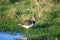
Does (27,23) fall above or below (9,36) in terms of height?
above

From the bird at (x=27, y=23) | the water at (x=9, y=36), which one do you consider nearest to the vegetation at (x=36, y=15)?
the bird at (x=27, y=23)

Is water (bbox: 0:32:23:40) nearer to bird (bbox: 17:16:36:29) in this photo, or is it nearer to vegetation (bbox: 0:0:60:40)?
vegetation (bbox: 0:0:60:40)

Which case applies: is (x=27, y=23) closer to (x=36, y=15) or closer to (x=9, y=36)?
(x=9, y=36)

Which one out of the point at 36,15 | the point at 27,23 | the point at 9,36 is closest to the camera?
the point at 9,36

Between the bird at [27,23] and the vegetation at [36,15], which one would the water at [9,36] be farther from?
the bird at [27,23]

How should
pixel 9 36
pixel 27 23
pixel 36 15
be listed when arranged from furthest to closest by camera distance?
pixel 36 15 < pixel 27 23 < pixel 9 36

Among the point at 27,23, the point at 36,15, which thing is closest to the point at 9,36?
the point at 27,23

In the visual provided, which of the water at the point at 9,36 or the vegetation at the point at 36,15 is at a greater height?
the vegetation at the point at 36,15

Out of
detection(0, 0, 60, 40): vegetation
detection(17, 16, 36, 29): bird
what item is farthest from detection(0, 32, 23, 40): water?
detection(17, 16, 36, 29): bird

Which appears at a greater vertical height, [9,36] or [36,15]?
[36,15]

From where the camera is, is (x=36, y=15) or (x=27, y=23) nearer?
(x=27, y=23)
